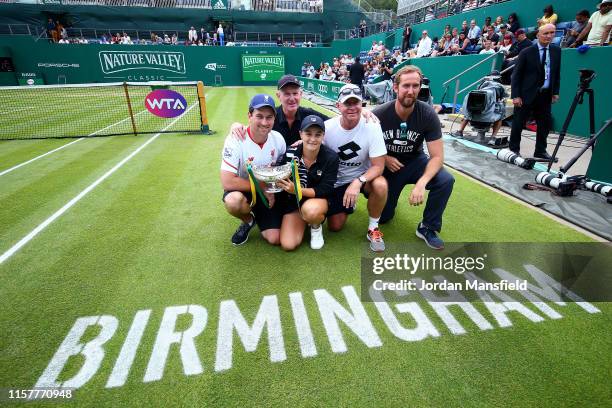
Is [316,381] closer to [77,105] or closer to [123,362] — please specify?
[123,362]

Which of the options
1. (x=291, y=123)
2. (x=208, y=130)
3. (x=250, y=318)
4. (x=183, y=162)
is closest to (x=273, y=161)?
(x=291, y=123)

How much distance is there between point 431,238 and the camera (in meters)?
3.54

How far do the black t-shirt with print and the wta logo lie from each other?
24.0 ft

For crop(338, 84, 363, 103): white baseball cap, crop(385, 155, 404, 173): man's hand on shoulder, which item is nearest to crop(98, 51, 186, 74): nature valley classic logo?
crop(338, 84, 363, 103): white baseball cap

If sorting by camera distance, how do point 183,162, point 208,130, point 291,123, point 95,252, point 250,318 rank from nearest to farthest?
point 250,318
point 95,252
point 291,123
point 183,162
point 208,130

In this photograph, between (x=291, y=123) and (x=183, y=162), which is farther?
(x=183, y=162)

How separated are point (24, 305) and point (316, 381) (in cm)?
254

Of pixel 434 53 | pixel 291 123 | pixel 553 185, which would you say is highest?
pixel 434 53

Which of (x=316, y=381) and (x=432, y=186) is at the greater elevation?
(x=432, y=186)

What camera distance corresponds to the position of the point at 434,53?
15.3 meters

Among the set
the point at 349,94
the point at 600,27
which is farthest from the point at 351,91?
the point at 600,27

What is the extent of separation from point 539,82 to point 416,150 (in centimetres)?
415

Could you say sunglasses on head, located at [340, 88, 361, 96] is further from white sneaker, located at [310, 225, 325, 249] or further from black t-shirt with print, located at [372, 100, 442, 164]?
white sneaker, located at [310, 225, 325, 249]

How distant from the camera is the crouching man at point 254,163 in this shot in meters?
3.23
